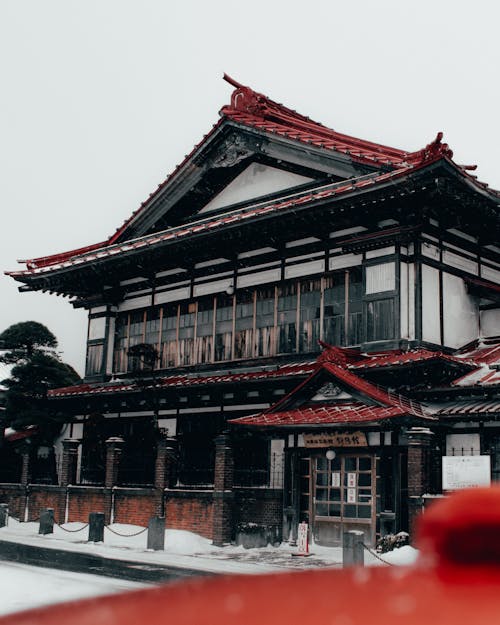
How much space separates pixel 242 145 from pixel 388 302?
22.6ft

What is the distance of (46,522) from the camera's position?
2230cm

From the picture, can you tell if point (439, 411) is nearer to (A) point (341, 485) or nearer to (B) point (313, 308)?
(A) point (341, 485)

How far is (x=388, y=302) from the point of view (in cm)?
1897

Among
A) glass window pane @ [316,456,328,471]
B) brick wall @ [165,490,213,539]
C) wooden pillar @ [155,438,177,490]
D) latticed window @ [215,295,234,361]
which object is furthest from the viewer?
latticed window @ [215,295,234,361]

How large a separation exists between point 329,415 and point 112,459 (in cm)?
793

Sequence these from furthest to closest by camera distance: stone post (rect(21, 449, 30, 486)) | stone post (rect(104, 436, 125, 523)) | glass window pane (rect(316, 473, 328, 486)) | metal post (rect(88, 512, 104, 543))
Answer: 1. stone post (rect(21, 449, 30, 486))
2. stone post (rect(104, 436, 125, 523))
3. metal post (rect(88, 512, 104, 543))
4. glass window pane (rect(316, 473, 328, 486))

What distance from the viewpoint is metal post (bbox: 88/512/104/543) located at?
2034 centimetres

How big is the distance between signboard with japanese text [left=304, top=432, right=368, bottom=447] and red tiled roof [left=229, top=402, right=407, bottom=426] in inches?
24.9

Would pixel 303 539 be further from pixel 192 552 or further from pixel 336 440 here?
pixel 192 552

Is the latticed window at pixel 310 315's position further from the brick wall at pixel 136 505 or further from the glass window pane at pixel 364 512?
the brick wall at pixel 136 505

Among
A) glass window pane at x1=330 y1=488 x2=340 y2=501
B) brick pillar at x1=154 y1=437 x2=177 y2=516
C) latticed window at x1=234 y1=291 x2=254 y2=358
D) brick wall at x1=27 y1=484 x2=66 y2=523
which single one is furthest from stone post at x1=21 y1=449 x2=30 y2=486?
glass window pane at x1=330 y1=488 x2=340 y2=501

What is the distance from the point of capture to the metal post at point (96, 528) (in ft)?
66.7

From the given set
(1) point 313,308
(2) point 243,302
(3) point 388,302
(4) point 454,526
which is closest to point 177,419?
(2) point 243,302

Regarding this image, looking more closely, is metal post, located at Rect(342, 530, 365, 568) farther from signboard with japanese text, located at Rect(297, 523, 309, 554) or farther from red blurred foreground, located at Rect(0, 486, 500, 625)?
red blurred foreground, located at Rect(0, 486, 500, 625)
